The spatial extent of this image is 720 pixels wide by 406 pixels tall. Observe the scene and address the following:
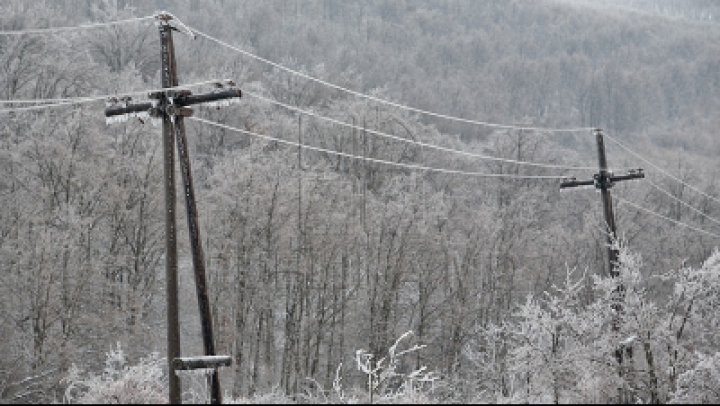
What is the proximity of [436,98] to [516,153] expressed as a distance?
39.4m

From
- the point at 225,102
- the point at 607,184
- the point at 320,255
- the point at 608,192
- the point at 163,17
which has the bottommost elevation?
the point at 320,255

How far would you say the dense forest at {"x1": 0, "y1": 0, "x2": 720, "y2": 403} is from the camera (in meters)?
13.9

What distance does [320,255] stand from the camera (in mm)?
27906

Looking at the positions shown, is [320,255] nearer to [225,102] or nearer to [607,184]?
[607,184]

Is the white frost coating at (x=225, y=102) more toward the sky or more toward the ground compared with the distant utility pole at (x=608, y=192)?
more toward the sky

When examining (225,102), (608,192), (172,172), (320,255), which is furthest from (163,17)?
(320,255)

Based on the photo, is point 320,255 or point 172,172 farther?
point 320,255

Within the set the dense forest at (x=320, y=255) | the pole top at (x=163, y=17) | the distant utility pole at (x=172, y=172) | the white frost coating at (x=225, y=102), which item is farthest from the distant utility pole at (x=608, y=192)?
the pole top at (x=163, y=17)

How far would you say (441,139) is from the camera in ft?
155

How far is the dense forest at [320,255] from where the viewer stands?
1391cm

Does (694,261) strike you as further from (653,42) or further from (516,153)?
(653,42)

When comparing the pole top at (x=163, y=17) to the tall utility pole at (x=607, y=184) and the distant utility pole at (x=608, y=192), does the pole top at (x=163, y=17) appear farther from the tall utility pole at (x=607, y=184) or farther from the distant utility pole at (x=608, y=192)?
the tall utility pole at (x=607, y=184)

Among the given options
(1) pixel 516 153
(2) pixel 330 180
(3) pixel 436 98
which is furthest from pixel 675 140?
(2) pixel 330 180

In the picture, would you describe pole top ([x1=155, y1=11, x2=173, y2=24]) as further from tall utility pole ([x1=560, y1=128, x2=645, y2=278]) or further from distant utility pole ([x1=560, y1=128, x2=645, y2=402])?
tall utility pole ([x1=560, y1=128, x2=645, y2=278])
